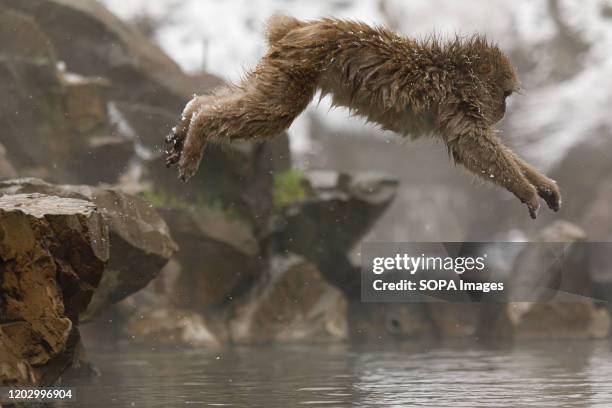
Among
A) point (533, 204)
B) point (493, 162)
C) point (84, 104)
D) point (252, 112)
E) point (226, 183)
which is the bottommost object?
point (533, 204)

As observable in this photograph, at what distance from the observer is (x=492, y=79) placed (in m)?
6.23

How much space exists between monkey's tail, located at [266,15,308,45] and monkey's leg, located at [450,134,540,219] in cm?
130

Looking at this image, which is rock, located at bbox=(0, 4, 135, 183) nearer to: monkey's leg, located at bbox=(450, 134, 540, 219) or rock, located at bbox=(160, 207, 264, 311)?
rock, located at bbox=(160, 207, 264, 311)

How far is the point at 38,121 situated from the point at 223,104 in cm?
763

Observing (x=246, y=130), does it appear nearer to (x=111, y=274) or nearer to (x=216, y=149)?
(x=111, y=274)

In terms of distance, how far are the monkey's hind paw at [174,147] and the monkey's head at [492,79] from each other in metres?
1.99

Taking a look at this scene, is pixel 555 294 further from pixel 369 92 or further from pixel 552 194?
pixel 369 92

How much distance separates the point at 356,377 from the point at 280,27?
2.62m

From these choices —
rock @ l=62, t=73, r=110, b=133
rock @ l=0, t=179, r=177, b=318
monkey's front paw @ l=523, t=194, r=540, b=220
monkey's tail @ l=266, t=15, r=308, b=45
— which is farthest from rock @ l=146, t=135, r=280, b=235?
monkey's front paw @ l=523, t=194, r=540, b=220

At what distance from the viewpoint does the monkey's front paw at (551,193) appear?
6281 millimetres

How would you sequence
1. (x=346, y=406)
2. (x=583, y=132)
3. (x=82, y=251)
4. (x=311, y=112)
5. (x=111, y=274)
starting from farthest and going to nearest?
(x=311, y=112)
(x=583, y=132)
(x=111, y=274)
(x=82, y=251)
(x=346, y=406)

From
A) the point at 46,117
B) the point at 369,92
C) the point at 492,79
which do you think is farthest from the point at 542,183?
the point at 46,117

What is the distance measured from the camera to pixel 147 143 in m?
13.4

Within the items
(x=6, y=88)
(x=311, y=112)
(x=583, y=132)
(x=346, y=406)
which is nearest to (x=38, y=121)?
(x=6, y=88)
